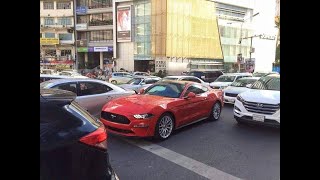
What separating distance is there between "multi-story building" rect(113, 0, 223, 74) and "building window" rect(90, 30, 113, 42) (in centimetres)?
295

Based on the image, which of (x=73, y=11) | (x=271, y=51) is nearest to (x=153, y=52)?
(x=73, y=11)

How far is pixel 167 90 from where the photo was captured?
7.93 meters

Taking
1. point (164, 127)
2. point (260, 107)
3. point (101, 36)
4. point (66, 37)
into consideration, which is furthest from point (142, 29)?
point (164, 127)

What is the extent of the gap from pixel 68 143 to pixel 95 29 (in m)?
55.9

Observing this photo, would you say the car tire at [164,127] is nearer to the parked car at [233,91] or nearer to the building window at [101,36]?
the parked car at [233,91]

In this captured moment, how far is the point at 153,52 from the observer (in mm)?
48844

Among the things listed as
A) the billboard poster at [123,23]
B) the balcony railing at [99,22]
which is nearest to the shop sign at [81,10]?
the balcony railing at [99,22]

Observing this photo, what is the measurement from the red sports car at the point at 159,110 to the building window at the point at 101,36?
161ft

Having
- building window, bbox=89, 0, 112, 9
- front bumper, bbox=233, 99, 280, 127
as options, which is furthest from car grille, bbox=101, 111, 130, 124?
building window, bbox=89, 0, 112, 9

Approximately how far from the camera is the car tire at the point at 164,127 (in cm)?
658

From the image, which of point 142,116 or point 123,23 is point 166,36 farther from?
point 142,116

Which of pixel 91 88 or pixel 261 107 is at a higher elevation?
pixel 91 88

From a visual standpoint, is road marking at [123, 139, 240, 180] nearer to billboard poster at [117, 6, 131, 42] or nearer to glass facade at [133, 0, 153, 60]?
glass facade at [133, 0, 153, 60]
